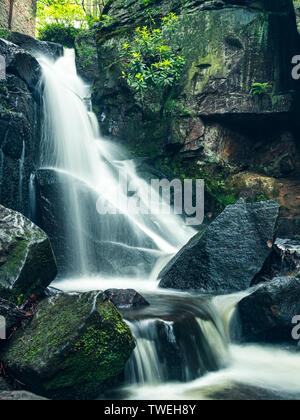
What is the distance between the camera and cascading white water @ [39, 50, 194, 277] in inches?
279

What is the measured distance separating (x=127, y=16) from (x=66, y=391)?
11946 mm

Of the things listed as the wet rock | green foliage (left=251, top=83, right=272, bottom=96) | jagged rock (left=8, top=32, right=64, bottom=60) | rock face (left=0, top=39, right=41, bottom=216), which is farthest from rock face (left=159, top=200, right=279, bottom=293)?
jagged rock (left=8, top=32, right=64, bottom=60)

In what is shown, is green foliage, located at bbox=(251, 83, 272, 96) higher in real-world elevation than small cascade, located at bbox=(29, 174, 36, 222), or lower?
higher

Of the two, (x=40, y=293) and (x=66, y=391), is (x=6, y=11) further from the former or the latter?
(x=66, y=391)

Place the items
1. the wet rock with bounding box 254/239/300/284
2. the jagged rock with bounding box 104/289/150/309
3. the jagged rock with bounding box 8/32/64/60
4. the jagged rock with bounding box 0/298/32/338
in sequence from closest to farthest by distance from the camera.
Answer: the jagged rock with bounding box 0/298/32/338, the jagged rock with bounding box 104/289/150/309, the wet rock with bounding box 254/239/300/284, the jagged rock with bounding box 8/32/64/60

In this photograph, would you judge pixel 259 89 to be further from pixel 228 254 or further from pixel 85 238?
pixel 85 238

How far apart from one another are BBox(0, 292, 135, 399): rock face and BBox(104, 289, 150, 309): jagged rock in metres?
1.03

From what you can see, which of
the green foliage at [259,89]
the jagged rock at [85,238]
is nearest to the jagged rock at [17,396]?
the jagged rock at [85,238]

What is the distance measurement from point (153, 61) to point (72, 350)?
9782 millimetres

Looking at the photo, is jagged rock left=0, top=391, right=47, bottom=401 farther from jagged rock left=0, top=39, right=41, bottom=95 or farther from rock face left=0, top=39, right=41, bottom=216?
jagged rock left=0, top=39, right=41, bottom=95

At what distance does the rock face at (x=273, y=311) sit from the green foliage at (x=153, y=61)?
7.40m

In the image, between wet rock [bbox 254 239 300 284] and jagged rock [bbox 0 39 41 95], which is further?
jagged rock [bbox 0 39 41 95]

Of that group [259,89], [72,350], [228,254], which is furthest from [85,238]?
[259,89]

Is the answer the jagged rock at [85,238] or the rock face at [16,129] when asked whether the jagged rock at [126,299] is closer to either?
the jagged rock at [85,238]
